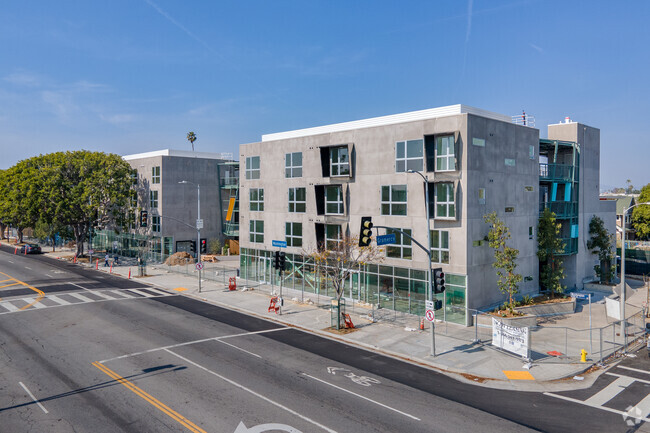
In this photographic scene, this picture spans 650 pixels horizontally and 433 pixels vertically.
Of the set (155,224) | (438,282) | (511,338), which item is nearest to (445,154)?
(438,282)

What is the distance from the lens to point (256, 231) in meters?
42.9

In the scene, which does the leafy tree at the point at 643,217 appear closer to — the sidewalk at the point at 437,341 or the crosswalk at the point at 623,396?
the sidewalk at the point at 437,341

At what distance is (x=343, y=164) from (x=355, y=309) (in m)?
11.2

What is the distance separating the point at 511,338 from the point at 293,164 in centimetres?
2335

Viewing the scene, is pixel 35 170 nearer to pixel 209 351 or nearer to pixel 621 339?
pixel 209 351

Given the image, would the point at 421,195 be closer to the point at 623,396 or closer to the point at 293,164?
the point at 293,164

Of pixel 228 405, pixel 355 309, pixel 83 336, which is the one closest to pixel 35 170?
pixel 83 336

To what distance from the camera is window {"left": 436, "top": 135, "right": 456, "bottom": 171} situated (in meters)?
28.3

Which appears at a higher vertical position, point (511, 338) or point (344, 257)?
point (344, 257)

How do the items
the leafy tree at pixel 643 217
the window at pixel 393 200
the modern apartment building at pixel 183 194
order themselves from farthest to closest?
the leafy tree at pixel 643 217
the modern apartment building at pixel 183 194
the window at pixel 393 200

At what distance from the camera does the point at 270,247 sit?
1634 inches

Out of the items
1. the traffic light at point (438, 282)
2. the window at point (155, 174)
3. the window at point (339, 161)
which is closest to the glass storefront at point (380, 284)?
the traffic light at point (438, 282)

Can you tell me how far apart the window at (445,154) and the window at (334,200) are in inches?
351

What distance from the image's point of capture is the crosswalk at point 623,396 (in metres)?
Answer: 15.8
